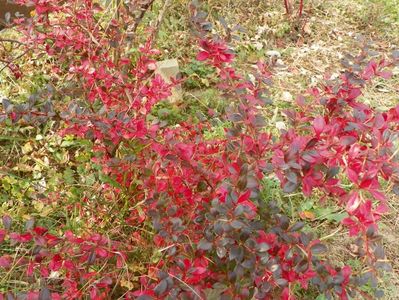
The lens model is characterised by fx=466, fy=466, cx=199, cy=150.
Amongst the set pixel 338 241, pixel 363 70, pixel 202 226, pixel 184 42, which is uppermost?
pixel 363 70

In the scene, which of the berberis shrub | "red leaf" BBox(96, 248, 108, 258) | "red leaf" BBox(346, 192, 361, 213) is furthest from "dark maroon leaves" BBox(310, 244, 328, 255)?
"red leaf" BBox(96, 248, 108, 258)

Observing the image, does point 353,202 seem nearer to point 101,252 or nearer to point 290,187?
point 290,187

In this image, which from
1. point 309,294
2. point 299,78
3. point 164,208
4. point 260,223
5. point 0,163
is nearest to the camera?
point 260,223

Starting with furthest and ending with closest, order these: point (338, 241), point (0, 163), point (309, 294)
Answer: point (0, 163), point (338, 241), point (309, 294)

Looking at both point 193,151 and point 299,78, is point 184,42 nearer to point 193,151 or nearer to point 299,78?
point 299,78

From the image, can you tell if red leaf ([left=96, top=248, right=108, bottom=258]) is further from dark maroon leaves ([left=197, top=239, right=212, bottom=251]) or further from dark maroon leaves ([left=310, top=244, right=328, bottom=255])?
dark maroon leaves ([left=310, top=244, right=328, bottom=255])

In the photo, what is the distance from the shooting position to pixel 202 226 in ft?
5.34

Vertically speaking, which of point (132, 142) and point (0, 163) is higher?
point (132, 142)

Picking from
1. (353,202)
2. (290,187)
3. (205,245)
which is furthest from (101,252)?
(353,202)

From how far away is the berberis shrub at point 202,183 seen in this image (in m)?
1.30

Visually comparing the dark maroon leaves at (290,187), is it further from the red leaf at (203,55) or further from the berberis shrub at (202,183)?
the red leaf at (203,55)

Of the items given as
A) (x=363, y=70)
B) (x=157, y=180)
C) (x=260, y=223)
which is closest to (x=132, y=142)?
(x=157, y=180)

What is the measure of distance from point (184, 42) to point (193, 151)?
2.03 meters

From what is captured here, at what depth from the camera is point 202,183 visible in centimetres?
172
